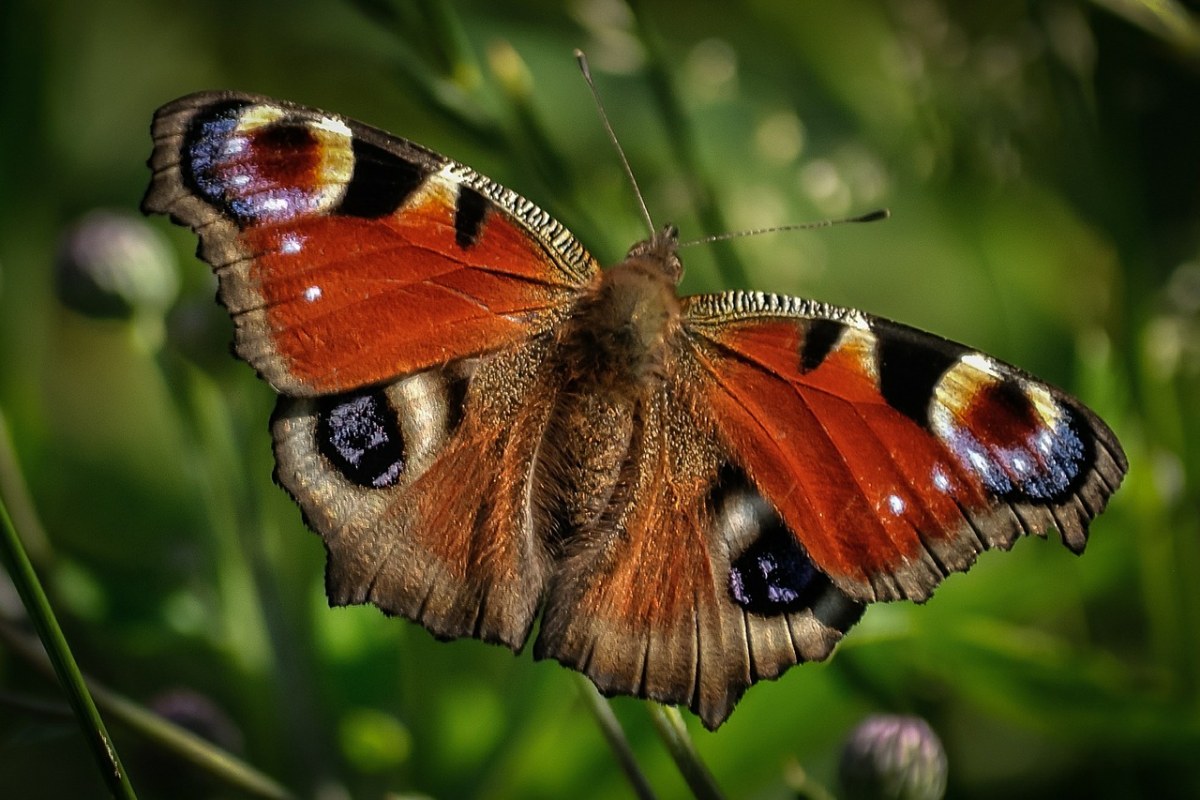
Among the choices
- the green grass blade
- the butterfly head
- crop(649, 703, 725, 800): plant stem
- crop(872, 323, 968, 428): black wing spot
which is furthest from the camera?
the butterfly head

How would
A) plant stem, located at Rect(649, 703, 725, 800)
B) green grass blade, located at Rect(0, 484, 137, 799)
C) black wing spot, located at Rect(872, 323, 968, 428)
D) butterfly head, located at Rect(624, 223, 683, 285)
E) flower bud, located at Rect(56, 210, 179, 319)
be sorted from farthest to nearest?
flower bud, located at Rect(56, 210, 179, 319)
butterfly head, located at Rect(624, 223, 683, 285)
black wing spot, located at Rect(872, 323, 968, 428)
plant stem, located at Rect(649, 703, 725, 800)
green grass blade, located at Rect(0, 484, 137, 799)

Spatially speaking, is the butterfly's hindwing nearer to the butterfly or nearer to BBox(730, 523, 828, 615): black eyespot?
the butterfly

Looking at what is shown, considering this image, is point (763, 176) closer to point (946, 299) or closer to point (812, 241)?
point (812, 241)

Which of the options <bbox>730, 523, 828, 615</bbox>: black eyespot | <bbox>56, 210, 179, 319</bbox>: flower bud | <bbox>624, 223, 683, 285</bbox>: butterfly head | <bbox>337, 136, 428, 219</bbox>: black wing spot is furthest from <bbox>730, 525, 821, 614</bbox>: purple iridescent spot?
<bbox>56, 210, 179, 319</bbox>: flower bud

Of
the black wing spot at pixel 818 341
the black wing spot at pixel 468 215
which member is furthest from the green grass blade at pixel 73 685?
the black wing spot at pixel 818 341

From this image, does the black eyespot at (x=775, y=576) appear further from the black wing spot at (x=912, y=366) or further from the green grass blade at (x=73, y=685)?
the green grass blade at (x=73, y=685)

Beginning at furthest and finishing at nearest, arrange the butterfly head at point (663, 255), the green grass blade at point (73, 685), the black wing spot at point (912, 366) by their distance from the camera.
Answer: the butterfly head at point (663, 255)
the black wing spot at point (912, 366)
the green grass blade at point (73, 685)
